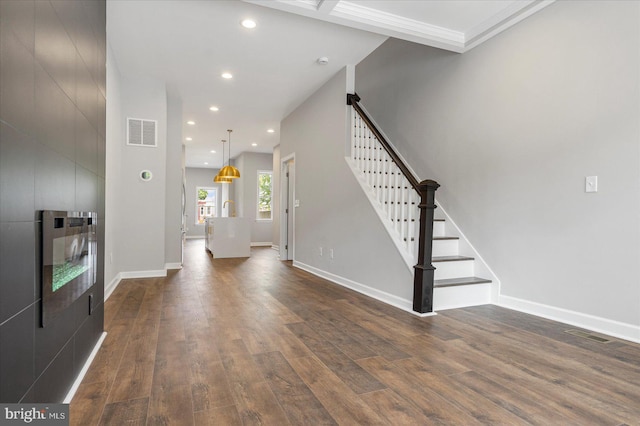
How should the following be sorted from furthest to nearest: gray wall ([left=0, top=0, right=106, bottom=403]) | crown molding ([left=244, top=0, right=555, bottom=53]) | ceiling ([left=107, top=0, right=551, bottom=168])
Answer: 1. ceiling ([left=107, top=0, right=551, bottom=168])
2. crown molding ([left=244, top=0, right=555, bottom=53])
3. gray wall ([left=0, top=0, right=106, bottom=403])

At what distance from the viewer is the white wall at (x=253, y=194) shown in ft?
34.8

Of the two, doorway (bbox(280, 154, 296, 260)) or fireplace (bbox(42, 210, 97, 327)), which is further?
doorway (bbox(280, 154, 296, 260))

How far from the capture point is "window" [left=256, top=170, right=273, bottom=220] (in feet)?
35.4

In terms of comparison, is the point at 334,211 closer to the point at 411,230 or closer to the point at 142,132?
the point at 411,230

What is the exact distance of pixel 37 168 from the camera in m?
1.30

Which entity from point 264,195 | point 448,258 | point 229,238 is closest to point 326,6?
point 448,258

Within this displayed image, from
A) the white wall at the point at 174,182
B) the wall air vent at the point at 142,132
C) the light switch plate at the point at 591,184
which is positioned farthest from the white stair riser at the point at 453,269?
the white wall at the point at 174,182

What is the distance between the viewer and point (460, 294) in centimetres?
350

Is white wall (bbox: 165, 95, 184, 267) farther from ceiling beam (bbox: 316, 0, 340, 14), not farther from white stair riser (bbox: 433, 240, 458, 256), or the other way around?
white stair riser (bbox: 433, 240, 458, 256)

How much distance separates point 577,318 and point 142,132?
17.9 ft

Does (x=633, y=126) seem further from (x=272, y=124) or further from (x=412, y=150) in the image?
(x=272, y=124)

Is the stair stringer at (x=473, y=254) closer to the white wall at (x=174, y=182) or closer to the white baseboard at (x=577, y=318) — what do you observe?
the white baseboard at (x=577, y=318)

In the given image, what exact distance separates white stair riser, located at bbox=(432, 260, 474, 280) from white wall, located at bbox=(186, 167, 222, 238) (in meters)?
11.6

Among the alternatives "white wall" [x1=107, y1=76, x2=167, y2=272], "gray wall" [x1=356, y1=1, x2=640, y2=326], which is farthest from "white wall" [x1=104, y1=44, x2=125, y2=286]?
"gray wall" [x1=356, y1=1, x2=640, y2=326]
